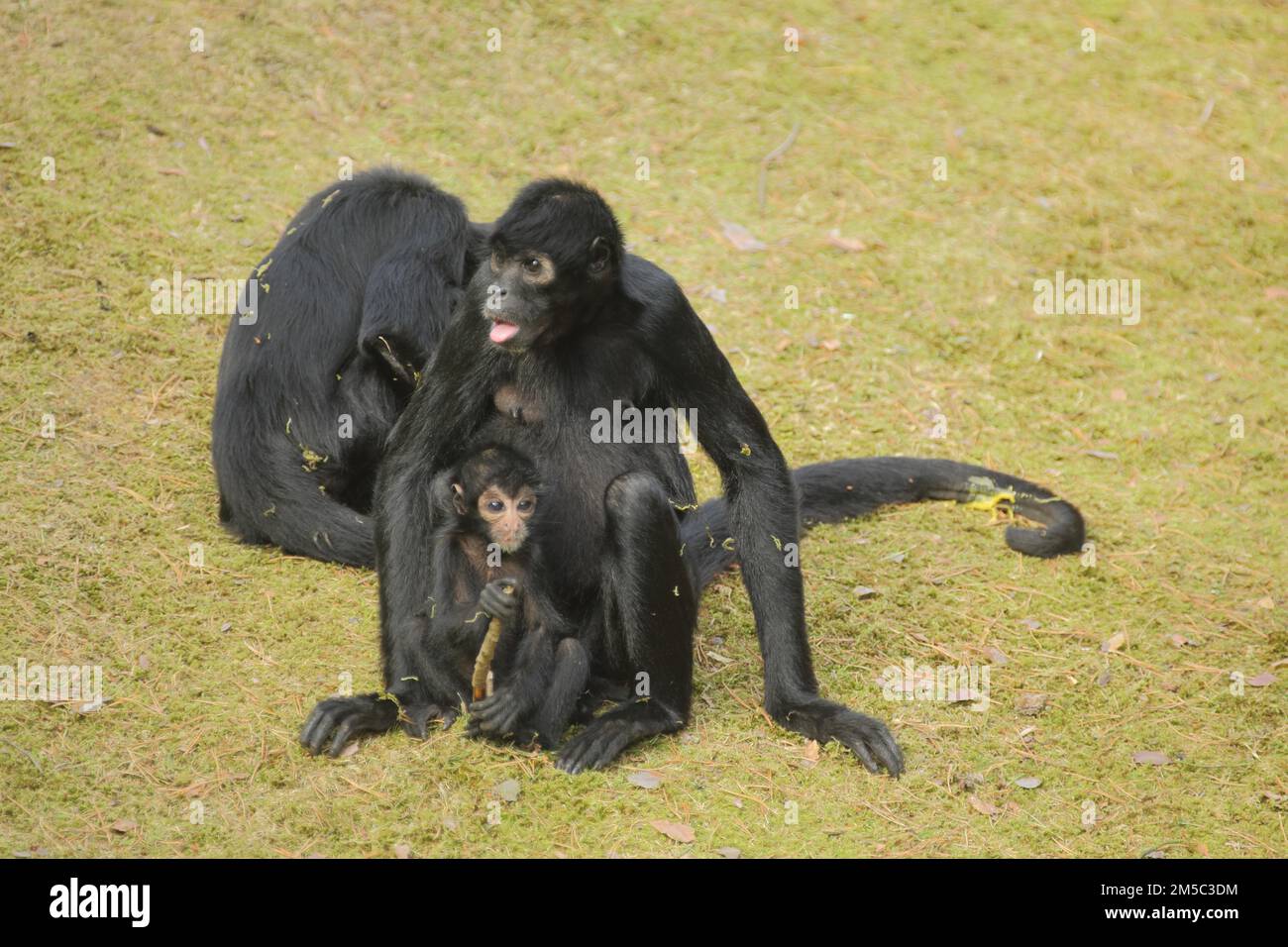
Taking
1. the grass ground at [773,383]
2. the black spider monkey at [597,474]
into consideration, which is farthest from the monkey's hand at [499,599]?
the grass ground at [773,383]

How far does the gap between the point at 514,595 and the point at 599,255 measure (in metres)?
1.56

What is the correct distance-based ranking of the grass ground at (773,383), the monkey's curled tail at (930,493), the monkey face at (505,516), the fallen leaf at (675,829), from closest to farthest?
the fallen leaf at (675,829) → the grass ground at (773,383) → the monkey face at (505,516) → the monkey's curled tail at (930,493)

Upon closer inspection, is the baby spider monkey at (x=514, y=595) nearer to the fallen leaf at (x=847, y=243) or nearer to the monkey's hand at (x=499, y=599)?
the monkey's hand at (x=499, y=599)

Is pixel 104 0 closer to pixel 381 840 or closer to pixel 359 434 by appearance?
pixel 359 434

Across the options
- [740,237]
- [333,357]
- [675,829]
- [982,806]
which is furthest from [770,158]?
[675,829]

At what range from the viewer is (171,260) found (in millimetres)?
9719

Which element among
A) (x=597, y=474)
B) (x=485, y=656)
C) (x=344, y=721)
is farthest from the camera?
(x=597, y=474)

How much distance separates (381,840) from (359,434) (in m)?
3.16

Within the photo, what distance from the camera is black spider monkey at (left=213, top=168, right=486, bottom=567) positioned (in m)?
7.66

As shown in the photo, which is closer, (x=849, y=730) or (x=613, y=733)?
(x=613, y=733)

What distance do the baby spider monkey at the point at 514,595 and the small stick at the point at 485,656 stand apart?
69mm

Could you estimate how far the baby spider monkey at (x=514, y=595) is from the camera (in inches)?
232

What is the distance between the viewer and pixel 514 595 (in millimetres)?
5832

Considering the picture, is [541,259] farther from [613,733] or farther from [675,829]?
[675,829]
